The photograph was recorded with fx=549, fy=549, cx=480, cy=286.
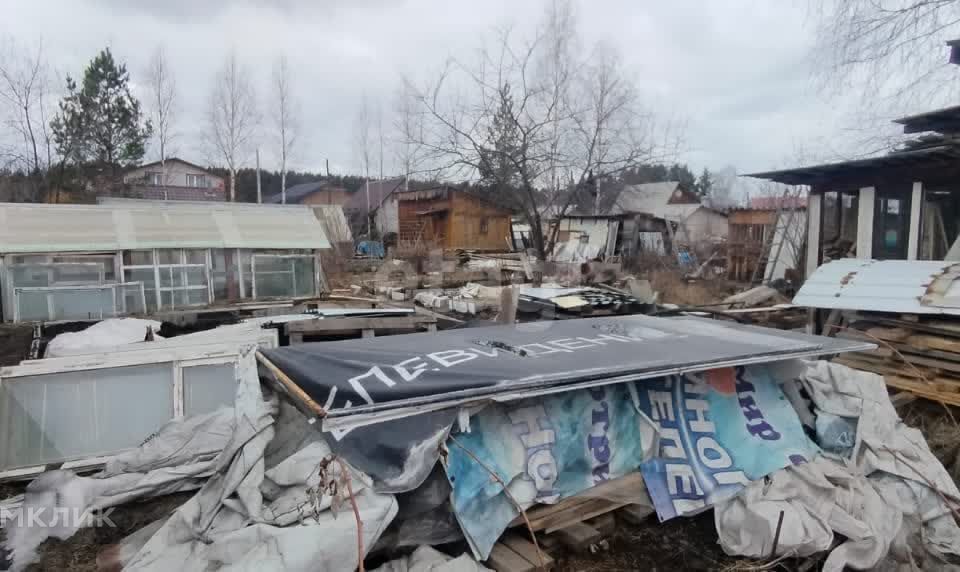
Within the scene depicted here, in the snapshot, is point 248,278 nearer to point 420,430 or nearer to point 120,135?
point 420,430

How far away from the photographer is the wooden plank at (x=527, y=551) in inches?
127

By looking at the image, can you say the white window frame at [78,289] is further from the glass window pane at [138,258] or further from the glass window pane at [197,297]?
the glass window pane at [197,297]

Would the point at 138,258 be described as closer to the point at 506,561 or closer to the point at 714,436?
the point at 506,561

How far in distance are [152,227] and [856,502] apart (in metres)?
12.7

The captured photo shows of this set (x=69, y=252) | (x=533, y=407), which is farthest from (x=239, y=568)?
(x=69, y=252)

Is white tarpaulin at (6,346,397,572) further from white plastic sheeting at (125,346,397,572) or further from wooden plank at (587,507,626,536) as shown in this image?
wooden plank at (587,507,626,536)

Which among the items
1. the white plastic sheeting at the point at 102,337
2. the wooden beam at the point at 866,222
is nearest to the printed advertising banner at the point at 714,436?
the white plastic sheeting at the point at 102,337

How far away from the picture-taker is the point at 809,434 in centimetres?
→ 471

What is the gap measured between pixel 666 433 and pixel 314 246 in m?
10.4

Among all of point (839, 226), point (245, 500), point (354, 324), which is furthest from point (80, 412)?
point (839, 226)

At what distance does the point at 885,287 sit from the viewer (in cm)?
711

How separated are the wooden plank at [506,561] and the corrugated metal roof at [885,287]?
5918 mm

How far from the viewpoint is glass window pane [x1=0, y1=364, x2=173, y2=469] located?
197 inches

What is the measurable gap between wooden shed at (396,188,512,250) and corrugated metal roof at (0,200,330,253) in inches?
536
